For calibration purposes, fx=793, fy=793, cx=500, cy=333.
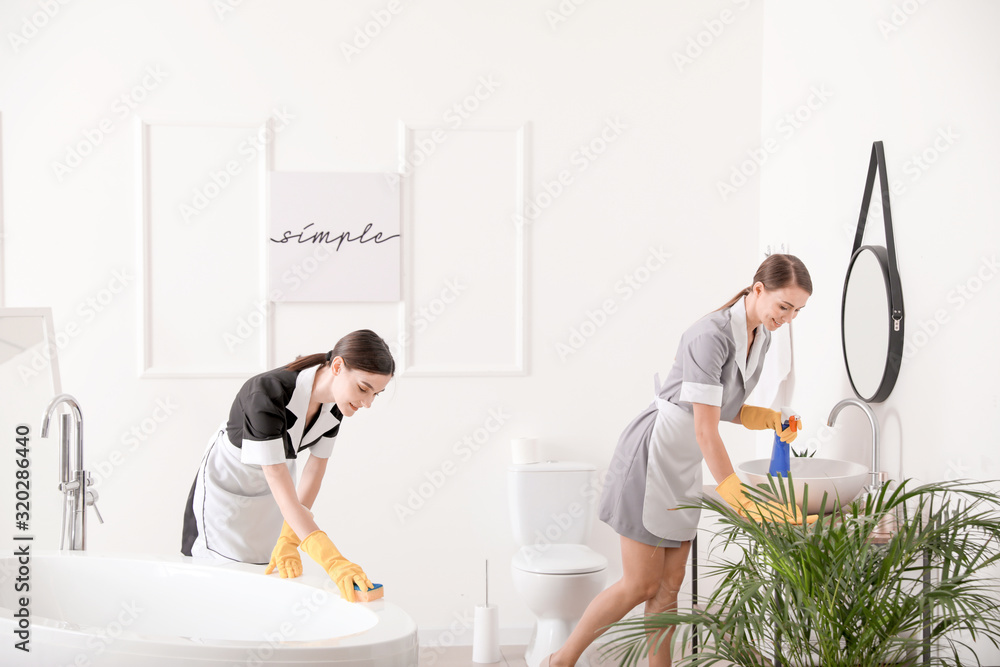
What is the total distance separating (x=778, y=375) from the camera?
10.0 feet

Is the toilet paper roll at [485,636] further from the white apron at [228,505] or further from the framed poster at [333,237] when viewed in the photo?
the framed poster at [333,237]

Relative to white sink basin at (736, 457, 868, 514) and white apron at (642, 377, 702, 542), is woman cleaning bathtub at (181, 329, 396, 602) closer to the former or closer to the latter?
white apron at (642, 377, 702, 542)

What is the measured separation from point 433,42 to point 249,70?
725mm

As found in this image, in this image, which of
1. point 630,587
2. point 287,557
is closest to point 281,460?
point 287,557

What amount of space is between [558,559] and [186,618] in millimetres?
1346

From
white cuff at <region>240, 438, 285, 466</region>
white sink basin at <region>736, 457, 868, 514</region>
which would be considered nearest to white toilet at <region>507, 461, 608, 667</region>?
white sink basin at <region>736, 457, 868, 514</region>

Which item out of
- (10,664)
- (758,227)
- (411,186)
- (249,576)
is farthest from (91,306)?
(758,227)

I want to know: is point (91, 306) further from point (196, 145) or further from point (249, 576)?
point (249, 576)

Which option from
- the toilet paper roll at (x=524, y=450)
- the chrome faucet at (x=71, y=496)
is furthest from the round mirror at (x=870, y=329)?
the chrome faucet at (x=71, y=496)

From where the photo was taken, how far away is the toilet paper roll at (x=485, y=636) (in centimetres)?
299

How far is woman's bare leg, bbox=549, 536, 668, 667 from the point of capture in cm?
235

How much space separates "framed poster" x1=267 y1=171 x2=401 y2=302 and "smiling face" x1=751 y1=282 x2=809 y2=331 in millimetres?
1432

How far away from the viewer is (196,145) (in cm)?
305

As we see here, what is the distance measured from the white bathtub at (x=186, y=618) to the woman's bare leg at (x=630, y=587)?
902 mm
